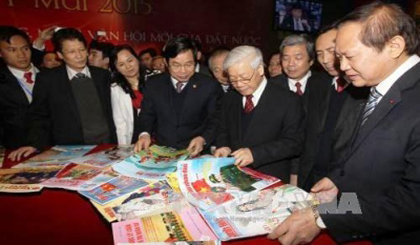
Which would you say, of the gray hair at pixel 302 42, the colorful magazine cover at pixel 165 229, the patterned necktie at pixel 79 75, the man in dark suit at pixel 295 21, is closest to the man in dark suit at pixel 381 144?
the colorful magazine cover at pixel 165 229

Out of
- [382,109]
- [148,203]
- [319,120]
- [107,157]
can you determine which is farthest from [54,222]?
[319,120]

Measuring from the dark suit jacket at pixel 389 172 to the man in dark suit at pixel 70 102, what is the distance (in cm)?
207

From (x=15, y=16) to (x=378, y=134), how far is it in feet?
18.9

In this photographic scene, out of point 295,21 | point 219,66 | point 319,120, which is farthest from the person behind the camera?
point 295,21

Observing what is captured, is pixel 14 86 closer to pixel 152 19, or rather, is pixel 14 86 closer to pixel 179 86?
pixel 179 86

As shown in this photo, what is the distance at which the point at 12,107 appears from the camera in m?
2.65

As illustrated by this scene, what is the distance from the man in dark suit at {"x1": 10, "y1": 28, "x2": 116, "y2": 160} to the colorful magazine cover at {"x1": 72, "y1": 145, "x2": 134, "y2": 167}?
1.87ft

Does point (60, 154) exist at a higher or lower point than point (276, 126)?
lower

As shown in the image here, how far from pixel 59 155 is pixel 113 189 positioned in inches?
31.0

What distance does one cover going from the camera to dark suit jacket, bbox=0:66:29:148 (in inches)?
104

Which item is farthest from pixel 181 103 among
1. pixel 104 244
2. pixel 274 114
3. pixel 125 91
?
pixel 104 244

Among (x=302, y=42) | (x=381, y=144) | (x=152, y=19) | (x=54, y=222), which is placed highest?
(x=152, y=19)

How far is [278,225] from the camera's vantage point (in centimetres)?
107

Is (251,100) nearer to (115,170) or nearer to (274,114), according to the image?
(274,114)
